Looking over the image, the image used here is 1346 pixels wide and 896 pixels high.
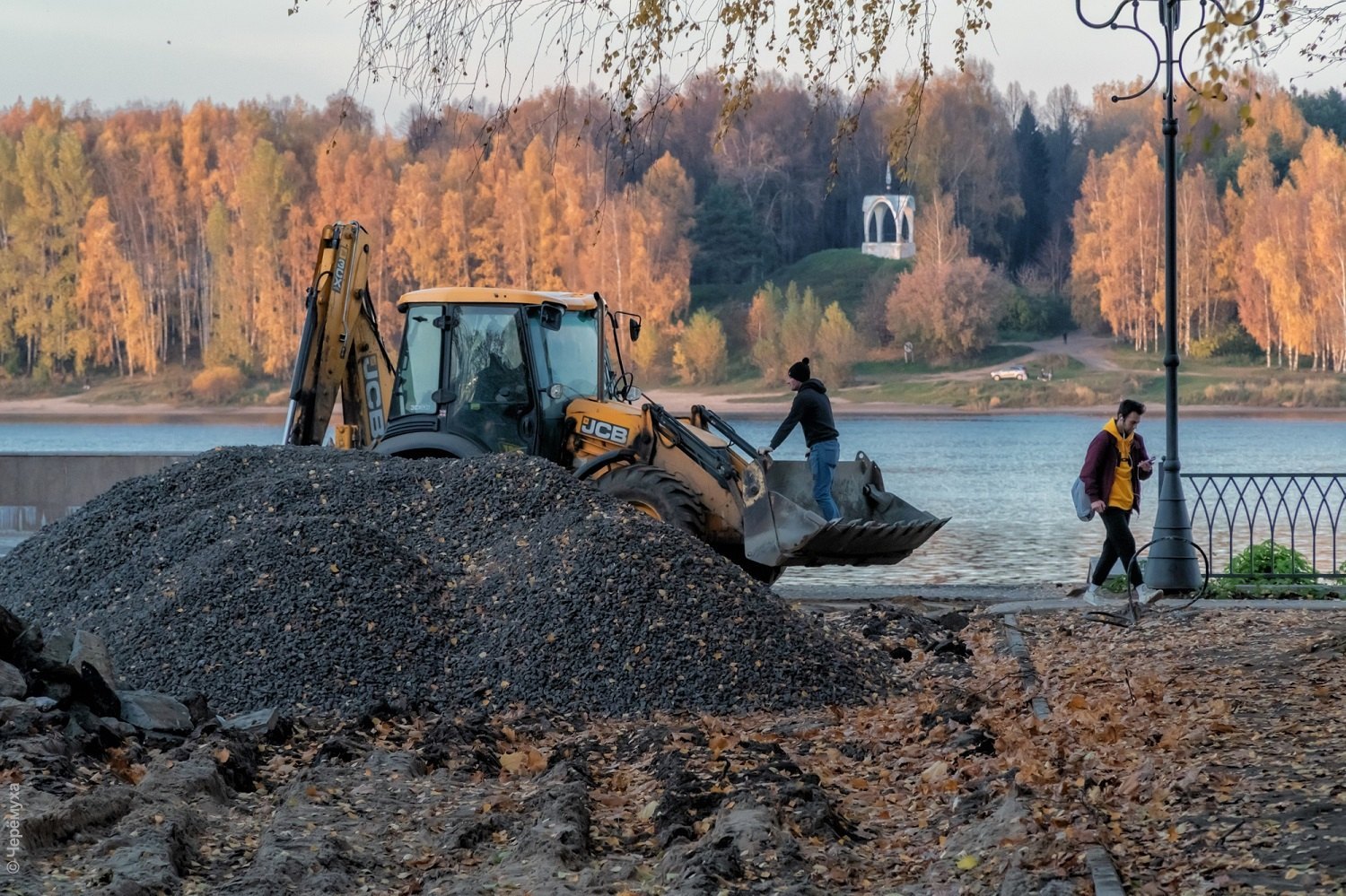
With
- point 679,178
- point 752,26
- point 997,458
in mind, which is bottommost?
point 997,458

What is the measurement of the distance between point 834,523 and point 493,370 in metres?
3.62

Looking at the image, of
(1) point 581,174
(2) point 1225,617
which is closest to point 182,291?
(1) point 581,174

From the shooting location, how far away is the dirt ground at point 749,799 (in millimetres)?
5406

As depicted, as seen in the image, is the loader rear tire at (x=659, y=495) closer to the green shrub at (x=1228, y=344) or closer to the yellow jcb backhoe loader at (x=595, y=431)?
the yellow jcb backhoe loader at (x=595, y=431)

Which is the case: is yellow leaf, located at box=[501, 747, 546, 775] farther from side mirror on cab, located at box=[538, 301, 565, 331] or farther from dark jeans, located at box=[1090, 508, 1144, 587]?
side mirror on cab, located at box=[538, 301, 565, 331]

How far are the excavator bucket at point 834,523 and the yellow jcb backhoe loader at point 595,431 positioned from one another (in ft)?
0.04

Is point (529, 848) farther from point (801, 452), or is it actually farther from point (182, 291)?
point (182, 291)

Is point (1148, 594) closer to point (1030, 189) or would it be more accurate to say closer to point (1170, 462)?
point (1170, 462)

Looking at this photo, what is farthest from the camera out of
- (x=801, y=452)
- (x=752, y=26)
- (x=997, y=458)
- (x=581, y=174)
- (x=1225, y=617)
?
(x=581, y=174)

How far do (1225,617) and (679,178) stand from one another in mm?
77417

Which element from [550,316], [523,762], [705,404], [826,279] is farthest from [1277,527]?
[826,279]

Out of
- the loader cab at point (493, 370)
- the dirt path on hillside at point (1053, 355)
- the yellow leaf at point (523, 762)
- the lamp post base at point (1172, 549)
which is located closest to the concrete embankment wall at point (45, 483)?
the loader cab at point (493, 370)

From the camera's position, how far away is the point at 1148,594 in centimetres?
1307

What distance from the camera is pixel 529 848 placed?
Answer: 5.77 meters
